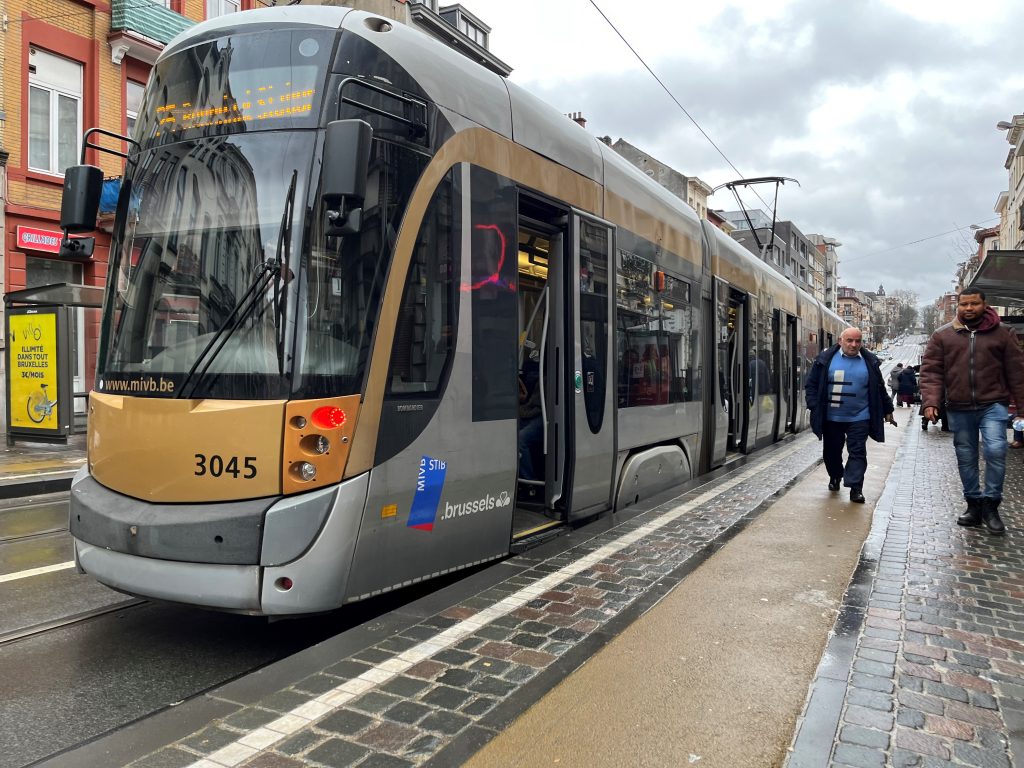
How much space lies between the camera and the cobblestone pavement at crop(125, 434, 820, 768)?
267 cm

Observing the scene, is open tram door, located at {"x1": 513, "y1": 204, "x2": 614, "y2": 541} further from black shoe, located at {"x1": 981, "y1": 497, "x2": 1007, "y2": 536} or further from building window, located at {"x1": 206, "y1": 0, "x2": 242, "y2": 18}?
building window, located at {"x1": 206, "y1": 0, "x2": 242, "y2": 18}

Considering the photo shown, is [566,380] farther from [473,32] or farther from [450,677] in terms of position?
[473,32]

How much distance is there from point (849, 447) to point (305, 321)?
586cm

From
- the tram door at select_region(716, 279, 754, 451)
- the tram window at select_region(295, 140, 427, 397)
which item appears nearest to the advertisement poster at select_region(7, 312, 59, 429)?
the tram door at select_region(716, 279, 754, 451)

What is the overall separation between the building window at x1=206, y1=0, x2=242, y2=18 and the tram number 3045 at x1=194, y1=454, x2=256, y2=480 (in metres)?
18.8

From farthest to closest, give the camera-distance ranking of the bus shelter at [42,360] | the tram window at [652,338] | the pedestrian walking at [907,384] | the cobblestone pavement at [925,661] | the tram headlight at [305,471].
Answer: the pedestrian walking at [907,384]
the bus shelter at [42,360]
the tram window at [652,338]
the tram headlight at [305,471]
the cobblestone pavement at [925,661]

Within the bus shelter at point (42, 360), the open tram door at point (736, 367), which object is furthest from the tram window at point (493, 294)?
the bus shelter at point (42, 360)

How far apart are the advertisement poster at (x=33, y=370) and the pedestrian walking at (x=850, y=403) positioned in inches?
460

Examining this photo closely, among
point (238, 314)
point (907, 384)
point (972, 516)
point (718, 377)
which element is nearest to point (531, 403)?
point (238, 314)

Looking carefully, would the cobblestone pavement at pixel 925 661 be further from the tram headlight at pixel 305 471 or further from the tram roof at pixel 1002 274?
the tram roof at pixel 1002 274

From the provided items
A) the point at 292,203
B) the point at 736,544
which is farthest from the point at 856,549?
the point at 292,203

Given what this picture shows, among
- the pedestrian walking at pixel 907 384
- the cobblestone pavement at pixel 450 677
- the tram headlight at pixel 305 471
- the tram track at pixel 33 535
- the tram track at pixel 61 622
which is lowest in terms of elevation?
the tram track at pixel 61 622

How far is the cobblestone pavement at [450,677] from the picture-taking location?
2.67 m

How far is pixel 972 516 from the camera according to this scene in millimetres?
6281
